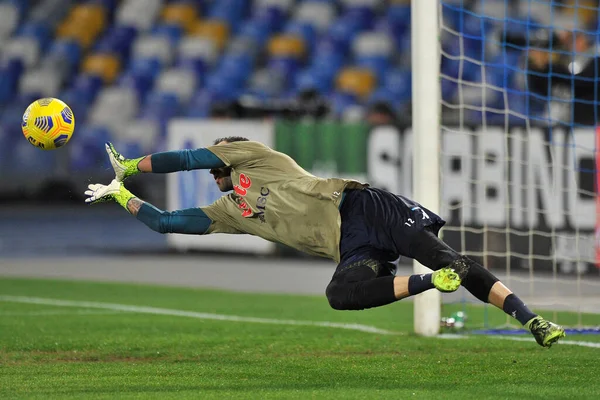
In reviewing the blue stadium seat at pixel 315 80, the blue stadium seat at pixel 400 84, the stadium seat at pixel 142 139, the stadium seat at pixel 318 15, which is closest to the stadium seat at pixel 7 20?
the stadium seat at pixel 142 139

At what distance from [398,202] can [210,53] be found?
2243 cm

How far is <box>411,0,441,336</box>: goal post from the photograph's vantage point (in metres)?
10.3

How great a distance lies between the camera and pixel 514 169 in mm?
15734

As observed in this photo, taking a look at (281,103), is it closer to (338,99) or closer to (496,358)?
(338,99)

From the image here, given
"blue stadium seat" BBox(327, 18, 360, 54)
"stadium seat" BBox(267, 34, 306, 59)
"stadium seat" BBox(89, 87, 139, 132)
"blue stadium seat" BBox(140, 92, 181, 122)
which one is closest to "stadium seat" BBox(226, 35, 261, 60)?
"stadium seat" BBox(267, 34, 306, 59)

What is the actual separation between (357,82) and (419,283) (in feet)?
64.6

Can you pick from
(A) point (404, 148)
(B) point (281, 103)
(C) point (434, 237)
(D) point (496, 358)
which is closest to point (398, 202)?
(C) point (434, 237)

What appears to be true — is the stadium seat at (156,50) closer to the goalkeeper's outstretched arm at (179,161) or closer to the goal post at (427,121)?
the goal post at (427,121)

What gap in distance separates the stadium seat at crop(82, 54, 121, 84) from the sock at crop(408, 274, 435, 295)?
2404 centimetres

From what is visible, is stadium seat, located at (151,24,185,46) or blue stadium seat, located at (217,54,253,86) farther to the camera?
stadium seat, located at (151,24,185,46)

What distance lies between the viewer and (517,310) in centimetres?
743

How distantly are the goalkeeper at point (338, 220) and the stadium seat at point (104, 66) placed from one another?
74.4 feet

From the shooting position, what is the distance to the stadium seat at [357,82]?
26594 mm

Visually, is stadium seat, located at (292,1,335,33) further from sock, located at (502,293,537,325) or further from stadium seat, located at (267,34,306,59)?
sock, located at (502,293,537,325)
